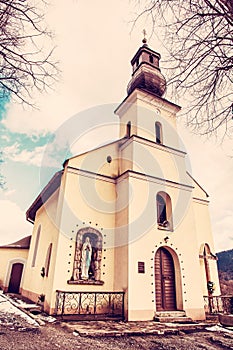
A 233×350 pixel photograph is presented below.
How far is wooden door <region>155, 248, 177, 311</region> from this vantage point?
9289 millimetres

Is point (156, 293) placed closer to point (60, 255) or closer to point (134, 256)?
point (134, 256)

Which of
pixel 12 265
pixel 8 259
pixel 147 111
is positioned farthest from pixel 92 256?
pixel 8 259

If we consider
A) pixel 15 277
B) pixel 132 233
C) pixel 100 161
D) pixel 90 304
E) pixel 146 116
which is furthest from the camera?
pixel 15 277

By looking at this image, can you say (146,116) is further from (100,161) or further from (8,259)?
(8,259)

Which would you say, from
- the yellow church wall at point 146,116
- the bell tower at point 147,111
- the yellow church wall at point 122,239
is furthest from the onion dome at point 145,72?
the yellow church wall at point 122,239

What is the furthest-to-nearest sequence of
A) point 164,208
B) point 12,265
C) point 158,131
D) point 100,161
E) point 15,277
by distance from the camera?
1. point 12,265
2. point 15,277
3. point 158,131
4. point 164,208
5. point 100,161

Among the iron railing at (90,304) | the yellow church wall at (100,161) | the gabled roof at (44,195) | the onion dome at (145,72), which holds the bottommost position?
the iron railing at (90,304)

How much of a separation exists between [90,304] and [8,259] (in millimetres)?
11446

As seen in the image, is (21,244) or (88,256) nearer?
(88,256)

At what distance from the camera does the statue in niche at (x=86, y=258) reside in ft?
29.3

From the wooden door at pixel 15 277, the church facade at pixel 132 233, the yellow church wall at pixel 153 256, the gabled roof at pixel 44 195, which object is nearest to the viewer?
the yellow church wall at pixel 153 256

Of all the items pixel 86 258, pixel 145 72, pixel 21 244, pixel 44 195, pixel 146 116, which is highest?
pixel 145 72

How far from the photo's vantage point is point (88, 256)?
364 inches

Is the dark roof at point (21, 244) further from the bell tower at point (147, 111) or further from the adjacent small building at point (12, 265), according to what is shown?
the bell tower at point (147, 111)
